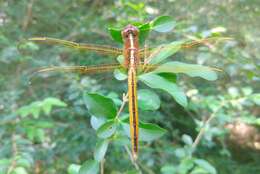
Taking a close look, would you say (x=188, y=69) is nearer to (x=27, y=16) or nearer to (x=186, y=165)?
(x=186, y=165)

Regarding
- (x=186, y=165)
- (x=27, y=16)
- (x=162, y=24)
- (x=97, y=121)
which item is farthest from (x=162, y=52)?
(x=27, y=16)

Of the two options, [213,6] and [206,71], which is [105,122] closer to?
[206,71]

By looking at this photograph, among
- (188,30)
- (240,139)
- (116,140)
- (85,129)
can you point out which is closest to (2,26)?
(85,129)

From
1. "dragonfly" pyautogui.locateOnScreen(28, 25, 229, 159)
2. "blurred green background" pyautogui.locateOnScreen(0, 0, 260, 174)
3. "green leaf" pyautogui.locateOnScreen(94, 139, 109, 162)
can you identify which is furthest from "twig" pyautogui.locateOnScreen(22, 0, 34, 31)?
"green leaf" pyautogui.locateOnScreen(94, 139, 109, 162)

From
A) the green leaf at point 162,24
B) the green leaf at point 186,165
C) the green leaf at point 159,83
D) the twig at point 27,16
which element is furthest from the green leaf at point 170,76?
the twig at point 27,16

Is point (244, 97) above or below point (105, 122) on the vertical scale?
below

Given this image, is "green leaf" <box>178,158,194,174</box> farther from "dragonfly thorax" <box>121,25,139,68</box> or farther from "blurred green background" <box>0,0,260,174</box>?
"dragonfly thorax" <box>121,25,139,68</box>

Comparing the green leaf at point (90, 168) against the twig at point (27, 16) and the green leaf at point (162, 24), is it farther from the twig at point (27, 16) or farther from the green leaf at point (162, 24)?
the twig at point (27, 16)
